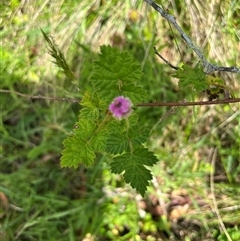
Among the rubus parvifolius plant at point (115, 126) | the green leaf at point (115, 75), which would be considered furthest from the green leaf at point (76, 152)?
the green leaf at point (115, 75)

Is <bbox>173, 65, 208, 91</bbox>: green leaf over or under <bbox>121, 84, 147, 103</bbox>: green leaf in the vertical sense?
over

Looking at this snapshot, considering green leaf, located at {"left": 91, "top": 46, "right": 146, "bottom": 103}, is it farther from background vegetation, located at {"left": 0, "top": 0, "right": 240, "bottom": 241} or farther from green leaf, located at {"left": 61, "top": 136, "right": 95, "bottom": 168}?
background vegetation, located at {"left": 0, "top": 0, "right": 240, "bottom": 241}

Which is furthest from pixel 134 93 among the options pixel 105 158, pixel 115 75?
pixel 105 158

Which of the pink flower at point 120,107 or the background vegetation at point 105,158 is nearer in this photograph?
the pink flower at point 120,107

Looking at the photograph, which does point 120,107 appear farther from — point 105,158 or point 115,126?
point 105,158

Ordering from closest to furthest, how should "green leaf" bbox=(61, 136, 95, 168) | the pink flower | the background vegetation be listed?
the pink flower
"green leaf" bbox=(61, 136, 95, 168)
the background vegetation

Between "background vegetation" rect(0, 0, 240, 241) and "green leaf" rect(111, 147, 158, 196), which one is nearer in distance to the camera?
"green leaf" rect(111, 147, 158, 196)

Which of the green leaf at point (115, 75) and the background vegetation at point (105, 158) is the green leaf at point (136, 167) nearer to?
the green leaf at point (115, 75)

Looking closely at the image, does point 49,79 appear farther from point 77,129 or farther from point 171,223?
point 77,129

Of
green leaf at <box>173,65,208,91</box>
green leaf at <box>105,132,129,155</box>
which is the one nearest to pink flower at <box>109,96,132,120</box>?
green leaf at <box>105,132,129,155</box>
